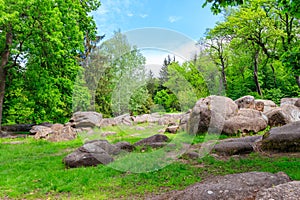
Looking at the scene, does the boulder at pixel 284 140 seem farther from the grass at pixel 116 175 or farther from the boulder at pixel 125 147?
the boulder at pixel 125 147

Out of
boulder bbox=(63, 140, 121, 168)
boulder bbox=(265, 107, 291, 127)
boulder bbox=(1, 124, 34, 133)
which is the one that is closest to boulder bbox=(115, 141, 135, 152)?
boulder bbox=(63, 140, 121, 168)

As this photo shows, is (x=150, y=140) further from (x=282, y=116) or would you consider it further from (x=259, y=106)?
(x=259, y=106)

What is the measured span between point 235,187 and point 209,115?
10492mm

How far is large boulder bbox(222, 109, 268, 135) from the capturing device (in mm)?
14188

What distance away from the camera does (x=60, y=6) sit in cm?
1678

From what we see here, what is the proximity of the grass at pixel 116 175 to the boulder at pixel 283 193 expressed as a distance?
229cm

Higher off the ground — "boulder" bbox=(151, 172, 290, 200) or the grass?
"boulder" bbox=(151, 172, 290, 200)

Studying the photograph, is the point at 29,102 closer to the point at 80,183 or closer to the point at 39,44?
the point at 39,44

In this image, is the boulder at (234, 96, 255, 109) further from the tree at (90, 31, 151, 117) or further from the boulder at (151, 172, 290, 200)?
the boulder at (151, 172, 290, 200)

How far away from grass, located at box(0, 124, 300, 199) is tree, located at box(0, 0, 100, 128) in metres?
8.23

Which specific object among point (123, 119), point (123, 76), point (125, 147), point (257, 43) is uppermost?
point (257, 43)

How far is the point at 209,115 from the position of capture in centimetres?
1488

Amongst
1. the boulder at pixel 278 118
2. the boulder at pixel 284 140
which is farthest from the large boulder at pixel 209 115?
the boulder at pixel 284 140

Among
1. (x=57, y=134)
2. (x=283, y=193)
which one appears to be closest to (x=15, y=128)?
(x=57, y=134)
